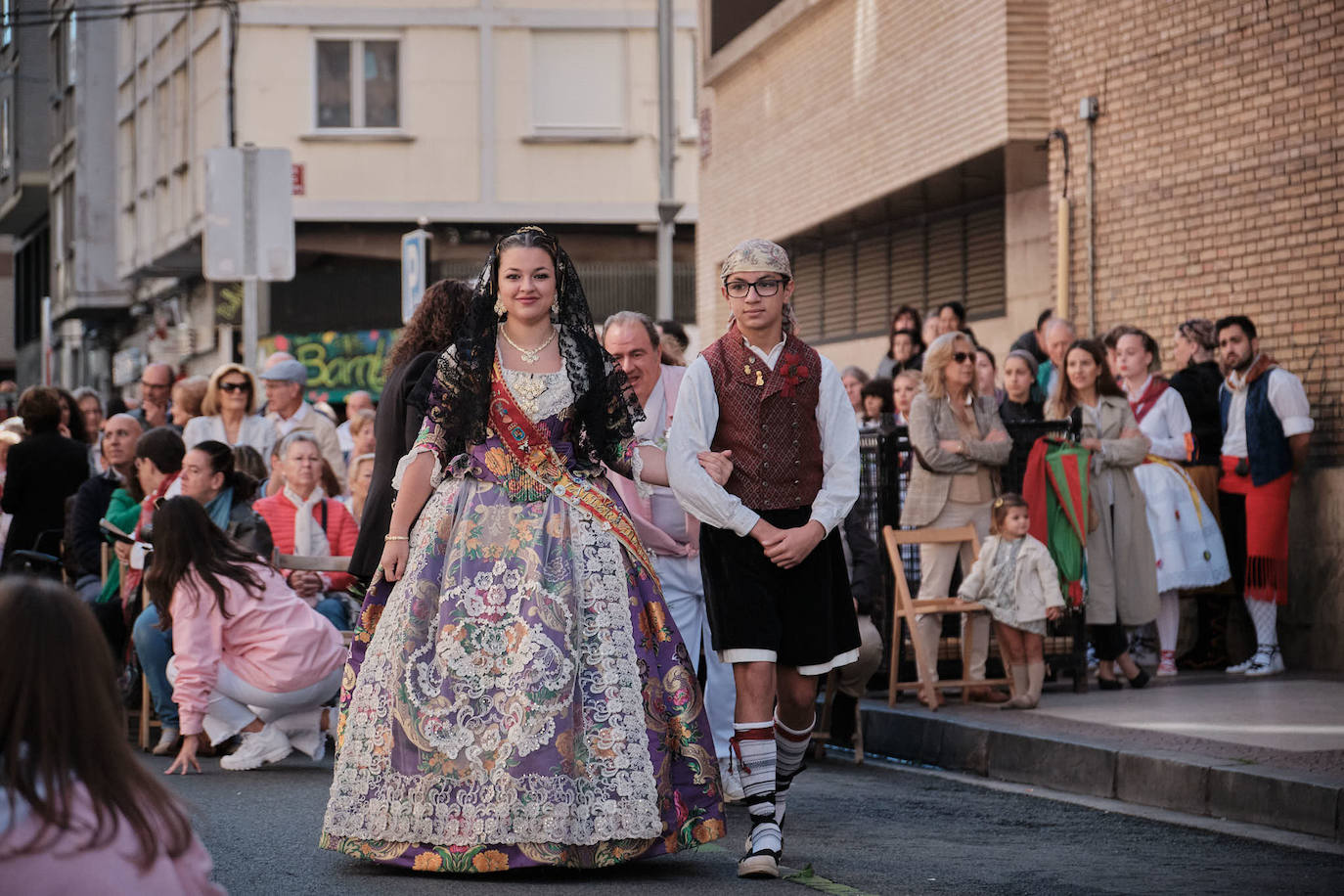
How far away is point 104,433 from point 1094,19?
800cm

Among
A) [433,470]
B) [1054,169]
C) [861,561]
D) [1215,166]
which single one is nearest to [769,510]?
[433,470]

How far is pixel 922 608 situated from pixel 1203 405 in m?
3.28

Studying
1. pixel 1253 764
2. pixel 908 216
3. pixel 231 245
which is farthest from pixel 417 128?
pixel 1253 764

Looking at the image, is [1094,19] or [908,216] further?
[908,216]

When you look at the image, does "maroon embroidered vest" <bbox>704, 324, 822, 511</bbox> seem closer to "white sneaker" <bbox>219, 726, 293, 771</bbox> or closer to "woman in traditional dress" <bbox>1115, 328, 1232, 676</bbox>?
"white sneaker" <bbox>219, 726, 293, 771</bbox>

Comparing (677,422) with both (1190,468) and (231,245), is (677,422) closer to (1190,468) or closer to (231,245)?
(1190,468)

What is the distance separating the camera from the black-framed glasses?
23.7 feet

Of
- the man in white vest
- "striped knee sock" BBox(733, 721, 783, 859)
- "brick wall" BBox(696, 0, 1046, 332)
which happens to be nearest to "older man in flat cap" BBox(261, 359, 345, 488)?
the man in white vest

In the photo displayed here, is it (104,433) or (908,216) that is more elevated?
(908,216)

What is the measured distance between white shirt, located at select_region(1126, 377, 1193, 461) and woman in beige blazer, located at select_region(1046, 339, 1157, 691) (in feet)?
2.63

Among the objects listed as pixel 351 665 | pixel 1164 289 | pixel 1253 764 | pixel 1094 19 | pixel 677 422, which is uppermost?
pixel 1094 19

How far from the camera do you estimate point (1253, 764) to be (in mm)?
8688

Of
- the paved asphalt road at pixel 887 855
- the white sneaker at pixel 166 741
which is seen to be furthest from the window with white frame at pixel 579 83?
the paved asphalt road at pixel 887 855

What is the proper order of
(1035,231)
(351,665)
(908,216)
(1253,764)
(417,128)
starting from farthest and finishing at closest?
(417,128), (908,216), (1035,231), (1253,764), (351,665)
